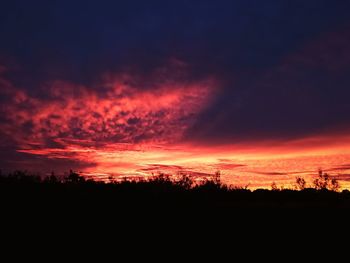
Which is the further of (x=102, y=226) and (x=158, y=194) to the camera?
(x=158, y=194)

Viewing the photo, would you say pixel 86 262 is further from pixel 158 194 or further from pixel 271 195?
pixel 271 195

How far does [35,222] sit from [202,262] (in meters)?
3.94

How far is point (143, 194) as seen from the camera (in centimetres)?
1195

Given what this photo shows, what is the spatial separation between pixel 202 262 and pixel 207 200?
5.12 m

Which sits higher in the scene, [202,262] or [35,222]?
[35,222]

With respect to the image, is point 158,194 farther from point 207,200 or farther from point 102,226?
point 102,226

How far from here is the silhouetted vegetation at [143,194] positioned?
1024 centimetres

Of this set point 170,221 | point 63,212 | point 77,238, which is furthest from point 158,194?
point 77,238

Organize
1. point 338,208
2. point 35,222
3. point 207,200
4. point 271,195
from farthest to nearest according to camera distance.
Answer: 1. point 271,195
2. point 207,200
3. point 338,208
4. point 35,222

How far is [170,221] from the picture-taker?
935 cm

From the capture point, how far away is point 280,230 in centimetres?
926

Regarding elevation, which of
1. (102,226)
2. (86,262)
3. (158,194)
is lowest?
(86,262)

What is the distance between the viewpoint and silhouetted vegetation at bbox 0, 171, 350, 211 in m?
10.2

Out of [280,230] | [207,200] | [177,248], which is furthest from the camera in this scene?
[207,200]
